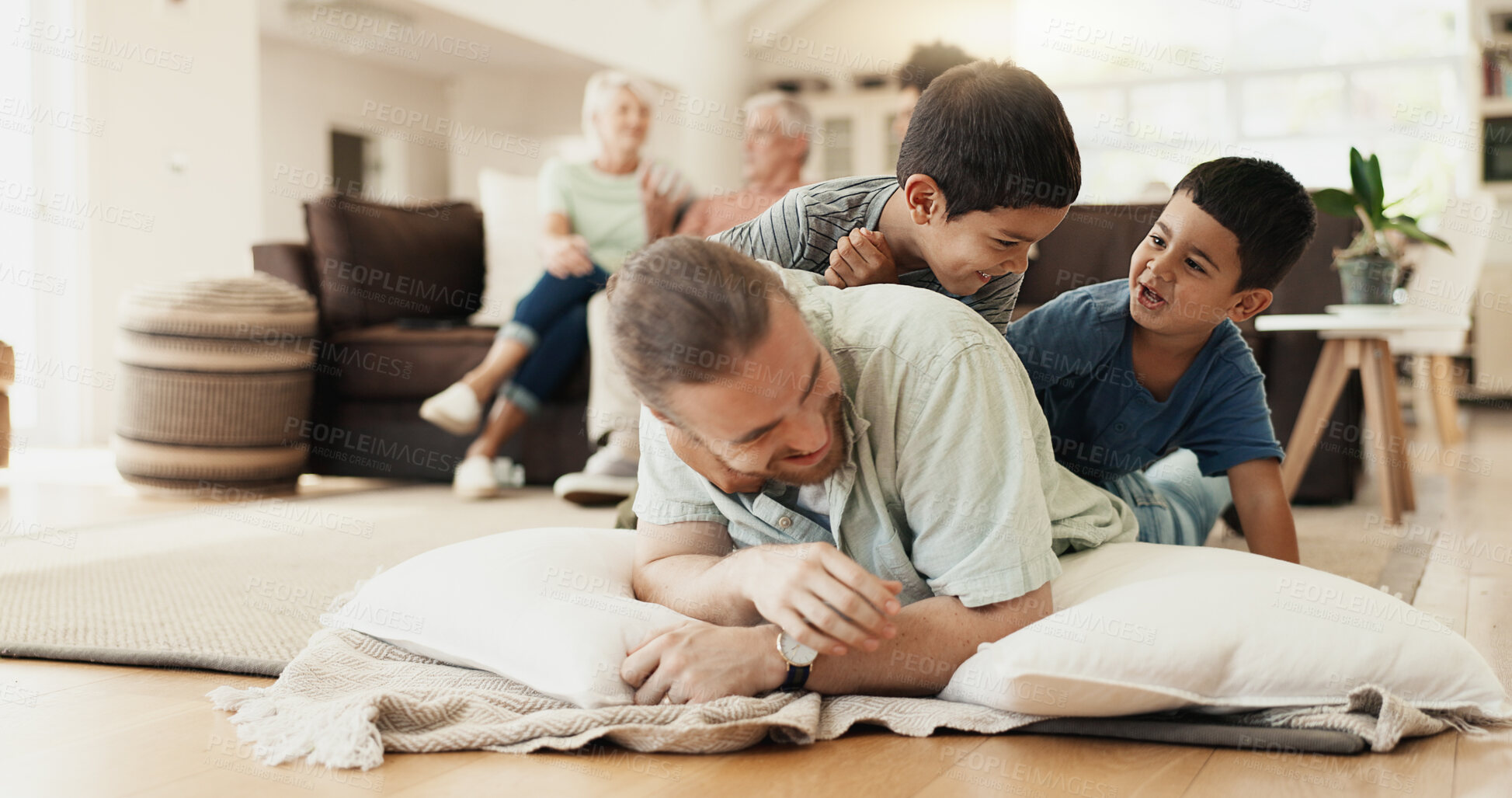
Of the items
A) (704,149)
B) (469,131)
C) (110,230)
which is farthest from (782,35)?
(110,230)

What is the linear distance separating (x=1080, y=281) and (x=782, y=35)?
6763 millimetres

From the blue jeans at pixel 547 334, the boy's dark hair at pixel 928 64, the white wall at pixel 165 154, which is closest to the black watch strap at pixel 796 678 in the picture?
the boy's dark hair at pixel 928 64

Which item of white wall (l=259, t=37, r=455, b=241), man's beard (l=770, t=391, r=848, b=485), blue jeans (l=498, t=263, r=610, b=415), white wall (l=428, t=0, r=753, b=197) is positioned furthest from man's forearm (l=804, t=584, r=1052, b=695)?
white wall (l=259, t=37, r=455, b=241)

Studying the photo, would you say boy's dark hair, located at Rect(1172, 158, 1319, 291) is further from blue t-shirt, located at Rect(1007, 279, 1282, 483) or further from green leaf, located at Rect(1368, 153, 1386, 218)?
green leaf, located at Rect(1368, 153, 1386, 218)

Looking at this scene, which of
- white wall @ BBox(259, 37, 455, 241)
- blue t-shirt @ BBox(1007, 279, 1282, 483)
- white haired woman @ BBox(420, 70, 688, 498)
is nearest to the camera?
blue t-shirt @ BBox(1007, 279, 1282, 483)

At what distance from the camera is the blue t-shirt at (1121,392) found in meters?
1.63

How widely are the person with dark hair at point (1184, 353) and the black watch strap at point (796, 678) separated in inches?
26.0

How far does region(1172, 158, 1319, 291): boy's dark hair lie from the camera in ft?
4.93

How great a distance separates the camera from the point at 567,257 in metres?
3.21

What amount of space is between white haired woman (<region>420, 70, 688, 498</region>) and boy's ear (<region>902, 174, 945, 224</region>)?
193 centimetres

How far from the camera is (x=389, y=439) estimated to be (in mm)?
3441

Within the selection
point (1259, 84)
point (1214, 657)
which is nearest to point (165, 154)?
point (1214, 657)

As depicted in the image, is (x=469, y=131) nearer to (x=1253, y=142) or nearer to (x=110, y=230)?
(x=110, y=230)

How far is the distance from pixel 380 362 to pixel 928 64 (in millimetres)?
1744
